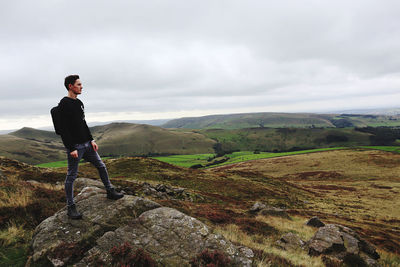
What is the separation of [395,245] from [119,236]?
1019 inches

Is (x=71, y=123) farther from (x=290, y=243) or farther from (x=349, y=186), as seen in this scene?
(x=349, y=186)

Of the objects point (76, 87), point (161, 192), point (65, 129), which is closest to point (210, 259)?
point (65, 129)

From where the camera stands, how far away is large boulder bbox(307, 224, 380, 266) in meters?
9.45

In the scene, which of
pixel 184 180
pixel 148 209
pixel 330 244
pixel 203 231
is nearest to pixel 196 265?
pixel 203 231

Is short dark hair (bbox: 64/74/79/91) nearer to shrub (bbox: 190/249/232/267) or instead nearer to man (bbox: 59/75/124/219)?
man (bbox: 59/75/124/219)

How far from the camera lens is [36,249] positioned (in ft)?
18.4

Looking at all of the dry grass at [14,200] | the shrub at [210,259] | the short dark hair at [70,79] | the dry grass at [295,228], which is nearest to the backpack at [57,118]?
the short dark hair at [70,79]

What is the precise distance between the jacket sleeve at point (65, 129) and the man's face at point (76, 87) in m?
0.70

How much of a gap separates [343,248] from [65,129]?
576 inches

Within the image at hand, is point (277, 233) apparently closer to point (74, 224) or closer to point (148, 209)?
point (148, 209)

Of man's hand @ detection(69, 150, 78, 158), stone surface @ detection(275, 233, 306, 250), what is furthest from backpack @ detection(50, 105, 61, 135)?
stone surface @ detection(275, 233, 306, 250)

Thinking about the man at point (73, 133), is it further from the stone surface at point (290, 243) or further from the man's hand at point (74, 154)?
the stone surface at point (290, 243)

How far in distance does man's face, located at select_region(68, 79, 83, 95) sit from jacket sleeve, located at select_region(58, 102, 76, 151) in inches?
27.7

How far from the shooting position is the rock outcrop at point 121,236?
18.2 feet
